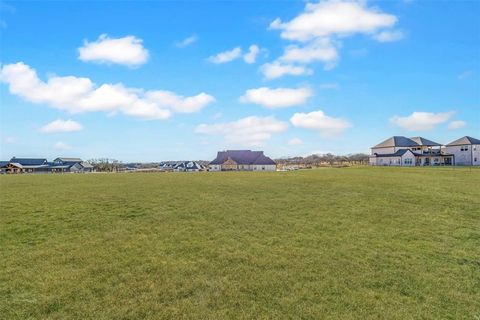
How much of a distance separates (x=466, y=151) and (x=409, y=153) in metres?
12.9

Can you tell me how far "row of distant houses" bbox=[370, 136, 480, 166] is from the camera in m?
72.8

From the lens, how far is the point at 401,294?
7.93 m

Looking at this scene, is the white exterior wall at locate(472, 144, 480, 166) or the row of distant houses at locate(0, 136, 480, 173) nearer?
the white exterior wall at locate(472, 144, 480, 166)

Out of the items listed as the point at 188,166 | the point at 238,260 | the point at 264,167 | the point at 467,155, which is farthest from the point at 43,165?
the point at 467,155

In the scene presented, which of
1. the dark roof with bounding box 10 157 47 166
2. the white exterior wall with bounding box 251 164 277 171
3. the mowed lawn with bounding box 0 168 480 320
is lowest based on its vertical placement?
the mowed lawn with bounding box 0 168 480 320

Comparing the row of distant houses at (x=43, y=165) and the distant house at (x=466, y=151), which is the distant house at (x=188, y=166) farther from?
the distant house at (x=466, y=151)

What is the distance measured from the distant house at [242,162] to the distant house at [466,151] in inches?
1840

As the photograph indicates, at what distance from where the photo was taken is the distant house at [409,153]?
7512 cm

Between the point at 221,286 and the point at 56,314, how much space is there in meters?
3.91

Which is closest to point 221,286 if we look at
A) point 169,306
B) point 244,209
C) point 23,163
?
point 169,306

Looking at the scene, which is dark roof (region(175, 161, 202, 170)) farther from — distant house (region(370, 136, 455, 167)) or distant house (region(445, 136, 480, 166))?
distant house (region(445, 136, 480, 166))

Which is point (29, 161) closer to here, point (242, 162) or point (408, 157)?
point (242, 162)

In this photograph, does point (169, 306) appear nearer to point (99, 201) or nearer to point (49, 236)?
point (49, 236)

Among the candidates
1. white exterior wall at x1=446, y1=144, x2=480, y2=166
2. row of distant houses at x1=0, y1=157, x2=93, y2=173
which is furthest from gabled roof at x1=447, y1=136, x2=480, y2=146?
row of distant houses at x1=0, y1=157, x2=93, y2=173
